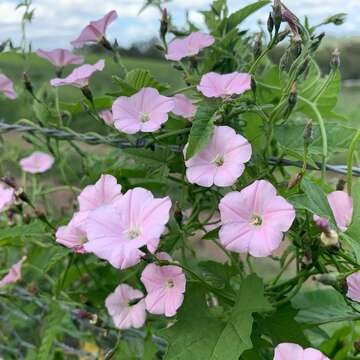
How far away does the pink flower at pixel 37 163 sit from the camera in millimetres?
1138

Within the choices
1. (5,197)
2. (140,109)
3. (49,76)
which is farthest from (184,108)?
(49,76)

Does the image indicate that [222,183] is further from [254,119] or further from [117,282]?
[117,282]

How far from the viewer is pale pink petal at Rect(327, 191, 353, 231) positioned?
0.68 meters

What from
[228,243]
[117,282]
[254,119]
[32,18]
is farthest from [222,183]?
[32,18]

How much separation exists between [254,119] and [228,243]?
24cm

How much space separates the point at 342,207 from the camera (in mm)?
687

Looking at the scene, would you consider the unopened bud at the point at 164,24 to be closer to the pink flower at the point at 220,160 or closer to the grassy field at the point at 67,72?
the pink flower at the point at 220,160

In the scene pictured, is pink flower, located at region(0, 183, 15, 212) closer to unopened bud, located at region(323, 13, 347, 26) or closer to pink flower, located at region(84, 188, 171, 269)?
pink flower, located at region(84, 188, 171, 269)

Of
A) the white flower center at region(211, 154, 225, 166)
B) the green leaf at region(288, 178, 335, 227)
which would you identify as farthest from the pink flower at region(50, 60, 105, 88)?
the green leaf at region(288, 178, 335, 227)

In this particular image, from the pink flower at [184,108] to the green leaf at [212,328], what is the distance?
0.65 feet

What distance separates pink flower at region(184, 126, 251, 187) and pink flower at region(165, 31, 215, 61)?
18cm

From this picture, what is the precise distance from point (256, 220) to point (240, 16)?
37 centimetres

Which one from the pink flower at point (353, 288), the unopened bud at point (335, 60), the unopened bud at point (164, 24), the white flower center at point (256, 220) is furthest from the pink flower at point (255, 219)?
the unopened bud at point (164, 24)

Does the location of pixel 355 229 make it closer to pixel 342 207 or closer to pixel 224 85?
pixel 342 207
